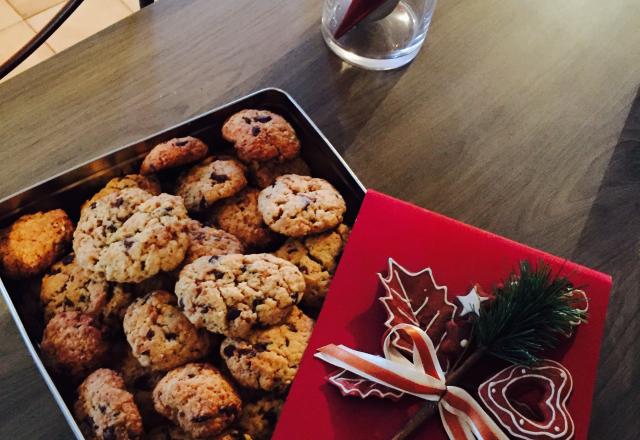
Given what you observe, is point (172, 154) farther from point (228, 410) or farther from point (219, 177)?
point (228, 410)

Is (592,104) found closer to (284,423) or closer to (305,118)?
(305,118)

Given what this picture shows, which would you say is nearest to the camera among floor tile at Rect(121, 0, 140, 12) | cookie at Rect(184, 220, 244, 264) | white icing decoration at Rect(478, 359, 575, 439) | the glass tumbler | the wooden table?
white icing decoration at Rect(478, 359, 575, 439)

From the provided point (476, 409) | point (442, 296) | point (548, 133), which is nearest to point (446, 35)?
point (548, 133)

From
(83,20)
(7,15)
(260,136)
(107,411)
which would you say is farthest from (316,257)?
(7,15)

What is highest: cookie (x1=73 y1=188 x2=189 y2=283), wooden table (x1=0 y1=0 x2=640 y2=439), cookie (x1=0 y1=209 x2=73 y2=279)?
cookie (x1=0 y1=209 x2=73 y2=279)

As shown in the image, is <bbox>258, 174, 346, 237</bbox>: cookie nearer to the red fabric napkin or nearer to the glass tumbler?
the red fabric napkin

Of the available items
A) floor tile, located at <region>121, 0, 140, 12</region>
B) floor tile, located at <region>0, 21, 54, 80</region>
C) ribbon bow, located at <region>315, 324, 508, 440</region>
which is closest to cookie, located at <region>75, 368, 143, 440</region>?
ribbon bow, located at <region>315, 324, 508, 440</region>
